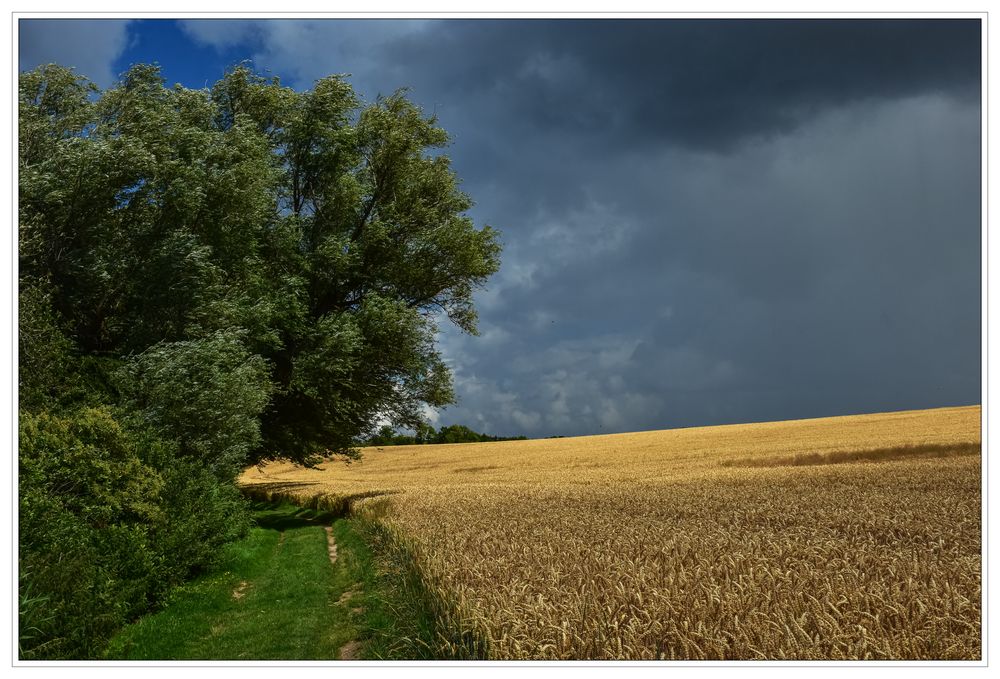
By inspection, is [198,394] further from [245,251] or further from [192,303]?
[245,251]

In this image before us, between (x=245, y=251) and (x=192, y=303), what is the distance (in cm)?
325

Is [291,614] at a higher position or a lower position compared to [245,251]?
lower

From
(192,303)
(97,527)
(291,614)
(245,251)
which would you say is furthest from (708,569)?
(245,251)

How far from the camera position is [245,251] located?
→ 23.3 metres

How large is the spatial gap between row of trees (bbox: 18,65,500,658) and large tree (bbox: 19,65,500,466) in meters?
0.08

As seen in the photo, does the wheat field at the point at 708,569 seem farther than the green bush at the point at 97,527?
No

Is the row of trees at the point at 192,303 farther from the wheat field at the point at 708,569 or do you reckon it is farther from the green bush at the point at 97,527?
the wheat field at the point at 708,569

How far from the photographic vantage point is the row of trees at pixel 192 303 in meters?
12.2

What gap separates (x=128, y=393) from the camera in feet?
59.6

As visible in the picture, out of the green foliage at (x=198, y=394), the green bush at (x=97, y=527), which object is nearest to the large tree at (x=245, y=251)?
the green foliage at (x=198, y=394)

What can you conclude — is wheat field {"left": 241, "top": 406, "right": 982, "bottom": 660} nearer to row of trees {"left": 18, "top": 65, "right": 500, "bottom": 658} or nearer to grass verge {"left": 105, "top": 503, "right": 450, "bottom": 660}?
grass verge {"left": 105, "top": 503, "right": 450, "bottom": 660}

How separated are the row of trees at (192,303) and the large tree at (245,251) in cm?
8

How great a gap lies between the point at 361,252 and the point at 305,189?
3.38 meters
